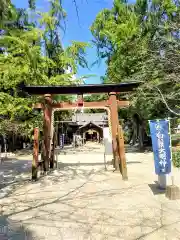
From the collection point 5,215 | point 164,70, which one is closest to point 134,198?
point 5,215

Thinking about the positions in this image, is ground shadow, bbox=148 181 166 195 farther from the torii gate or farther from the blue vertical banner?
the torii gate

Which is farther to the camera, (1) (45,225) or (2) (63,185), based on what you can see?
(2) (63,185)

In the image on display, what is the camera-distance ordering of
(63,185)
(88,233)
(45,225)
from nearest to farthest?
(88,233) → (45,225) → (63,185)

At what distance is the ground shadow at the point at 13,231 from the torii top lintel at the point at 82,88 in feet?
21.1

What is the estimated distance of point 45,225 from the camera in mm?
4637

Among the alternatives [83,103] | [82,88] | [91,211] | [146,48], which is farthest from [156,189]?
[146,48]

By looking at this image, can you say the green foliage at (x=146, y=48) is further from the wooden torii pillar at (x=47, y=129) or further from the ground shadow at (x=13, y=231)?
the ground shadow at (x=13, y=231)

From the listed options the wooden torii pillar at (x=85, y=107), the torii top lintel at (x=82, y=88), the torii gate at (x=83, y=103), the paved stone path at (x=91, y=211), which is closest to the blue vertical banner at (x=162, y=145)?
the paved stone path at (x=91, y=211)

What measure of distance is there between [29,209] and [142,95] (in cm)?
1141

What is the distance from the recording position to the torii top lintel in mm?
10453

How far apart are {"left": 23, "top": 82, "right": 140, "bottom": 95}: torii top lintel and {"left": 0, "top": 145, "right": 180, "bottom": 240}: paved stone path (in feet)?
12.1

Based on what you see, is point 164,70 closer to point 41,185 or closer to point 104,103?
point 104,103

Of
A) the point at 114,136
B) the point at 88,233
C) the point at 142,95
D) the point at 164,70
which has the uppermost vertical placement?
the point at 164,70

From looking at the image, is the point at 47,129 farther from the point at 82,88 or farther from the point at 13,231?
the point at 13,231
